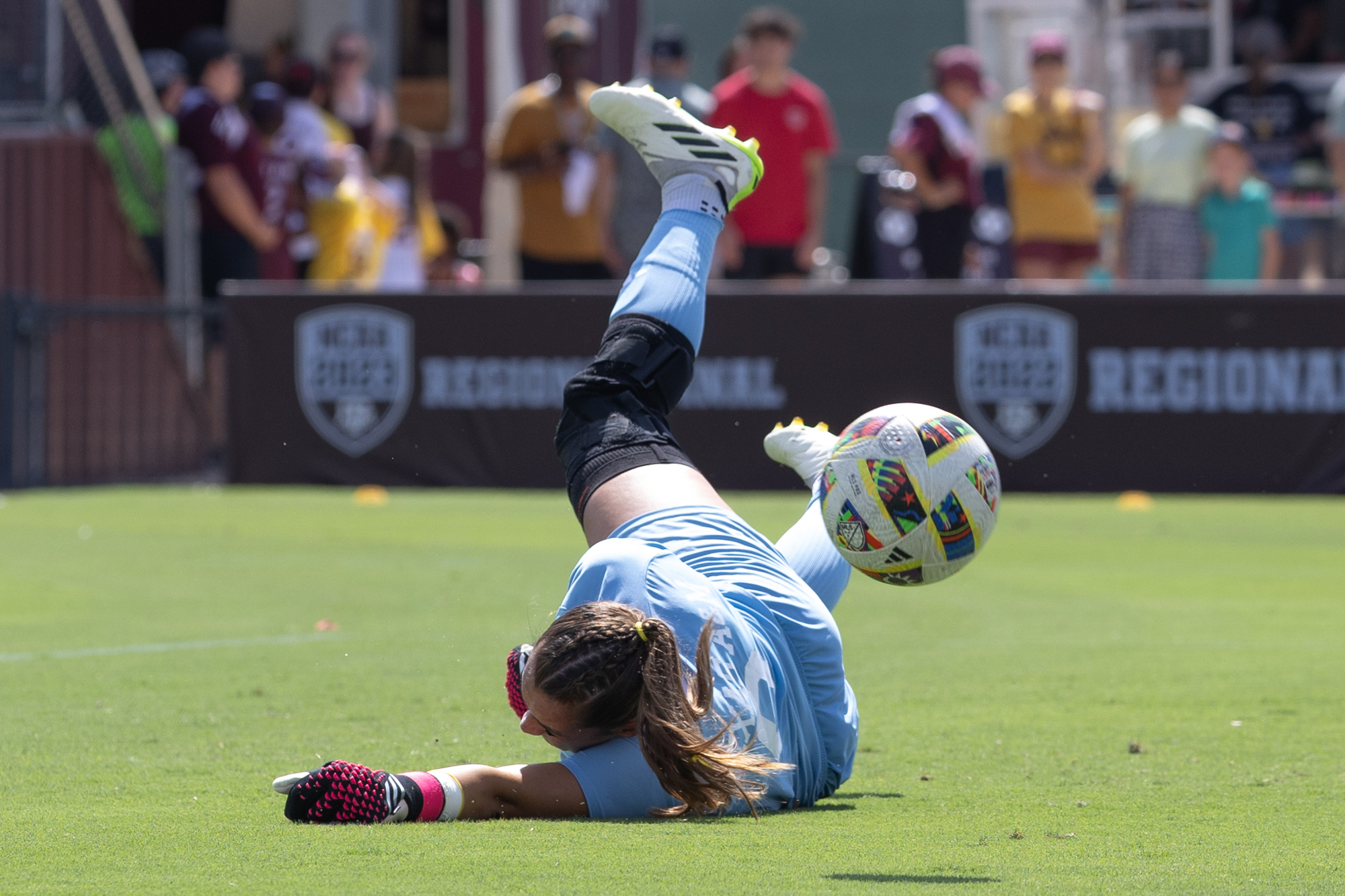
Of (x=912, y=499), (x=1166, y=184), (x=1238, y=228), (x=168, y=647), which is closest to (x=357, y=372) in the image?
(x=1166, y=184)

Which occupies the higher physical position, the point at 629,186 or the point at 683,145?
the point at 683,145

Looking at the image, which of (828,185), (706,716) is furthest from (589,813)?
(828,185)

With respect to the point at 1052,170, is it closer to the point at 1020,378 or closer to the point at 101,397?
the point at 1020,378

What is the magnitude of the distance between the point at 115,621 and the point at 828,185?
13286mm

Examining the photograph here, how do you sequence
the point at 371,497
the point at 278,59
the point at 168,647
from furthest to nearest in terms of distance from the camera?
the point at 278,59 < the point at 371,497 < the point at 168,647

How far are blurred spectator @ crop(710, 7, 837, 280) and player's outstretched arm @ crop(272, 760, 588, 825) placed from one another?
1057cm

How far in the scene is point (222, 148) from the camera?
52.3 feet

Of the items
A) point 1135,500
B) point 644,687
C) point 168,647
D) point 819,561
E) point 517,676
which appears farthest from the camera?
point 1135,500

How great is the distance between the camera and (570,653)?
189 inches

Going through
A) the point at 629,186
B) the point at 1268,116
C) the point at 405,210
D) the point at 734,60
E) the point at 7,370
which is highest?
the point at 734,60

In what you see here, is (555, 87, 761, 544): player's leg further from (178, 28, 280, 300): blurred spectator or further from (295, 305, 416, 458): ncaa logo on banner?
(178, 28, 280, 300): blurred spectator

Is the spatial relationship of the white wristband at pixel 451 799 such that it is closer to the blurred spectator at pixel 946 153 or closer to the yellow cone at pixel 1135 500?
the yellow cone at pixel 1135 500

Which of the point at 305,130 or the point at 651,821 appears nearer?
the point at 651,821

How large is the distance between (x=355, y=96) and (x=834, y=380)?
17.8 ft
